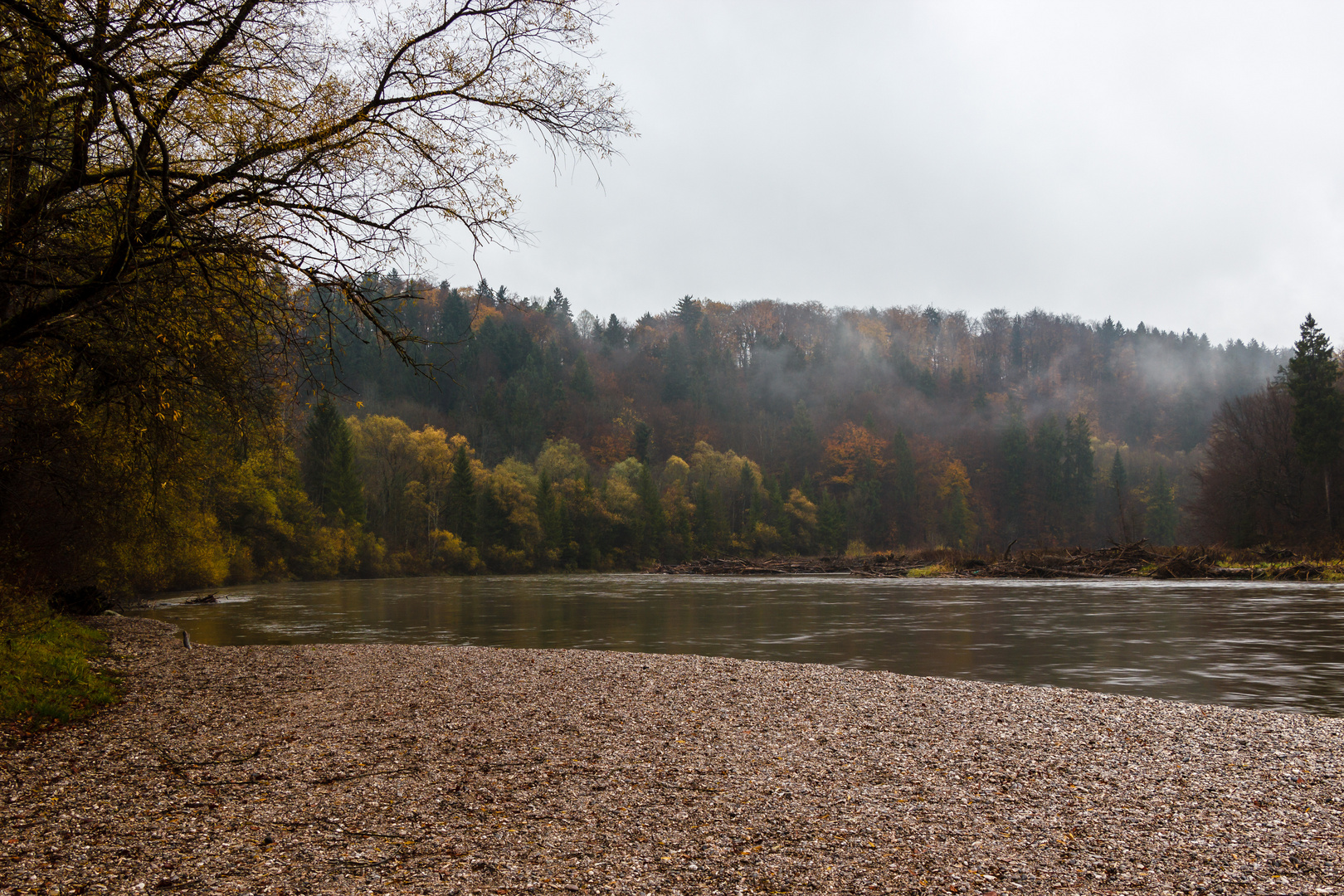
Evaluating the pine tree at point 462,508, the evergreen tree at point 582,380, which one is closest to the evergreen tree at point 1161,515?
the evergreen tree at point 582,380

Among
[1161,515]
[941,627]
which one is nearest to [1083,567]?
[941,627]

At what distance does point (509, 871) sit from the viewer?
4891 mm

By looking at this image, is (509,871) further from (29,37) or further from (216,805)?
(29,37)

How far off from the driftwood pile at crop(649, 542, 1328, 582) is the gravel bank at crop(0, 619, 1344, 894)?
35993mm

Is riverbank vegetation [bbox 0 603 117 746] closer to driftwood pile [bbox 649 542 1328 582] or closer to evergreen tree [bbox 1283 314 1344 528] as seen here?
driftwood pile [bbox 649 542 1328 582]

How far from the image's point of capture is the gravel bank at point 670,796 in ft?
16.0

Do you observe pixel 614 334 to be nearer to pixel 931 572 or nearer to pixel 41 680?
pixel 931 572

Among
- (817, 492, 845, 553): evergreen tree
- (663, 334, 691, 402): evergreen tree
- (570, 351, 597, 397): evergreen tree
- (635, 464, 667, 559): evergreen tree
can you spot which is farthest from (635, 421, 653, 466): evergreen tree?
(817, 492, 845, 553): evergreen tree

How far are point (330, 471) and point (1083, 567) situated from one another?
5341 centimetres

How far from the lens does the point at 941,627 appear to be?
21.3m

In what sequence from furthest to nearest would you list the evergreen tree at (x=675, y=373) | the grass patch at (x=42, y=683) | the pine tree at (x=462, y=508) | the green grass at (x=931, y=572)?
the evergreen tree at (x=675, y=373)
the pine tree at (x=462, y=508)
the green grass at (x=931, y=572)
the grass patch at (x=42, y=683)

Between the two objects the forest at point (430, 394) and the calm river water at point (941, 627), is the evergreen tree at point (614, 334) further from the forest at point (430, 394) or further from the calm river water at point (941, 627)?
the calm river water at point (941, 627)

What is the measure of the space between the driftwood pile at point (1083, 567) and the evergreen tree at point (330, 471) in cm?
3096

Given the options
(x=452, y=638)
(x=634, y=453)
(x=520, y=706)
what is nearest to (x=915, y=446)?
(x=634, y=453)
